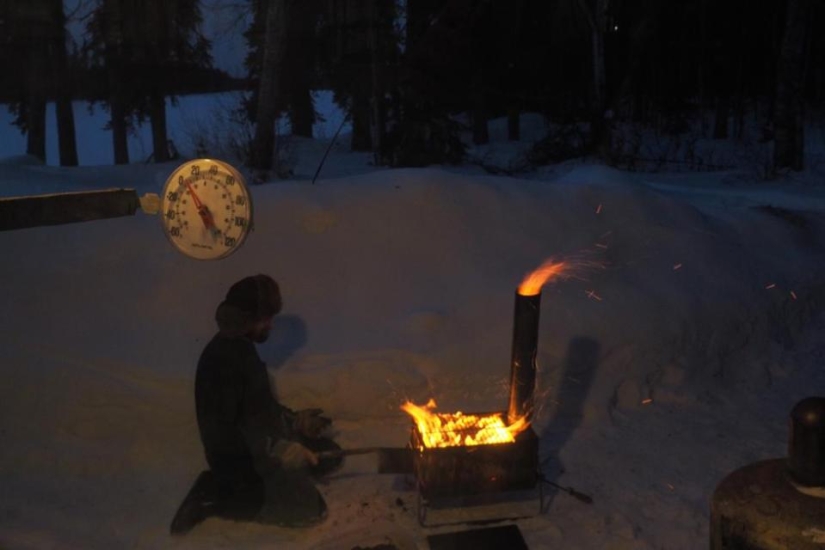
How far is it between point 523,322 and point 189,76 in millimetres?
21377

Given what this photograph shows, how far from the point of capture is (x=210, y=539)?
173 inches

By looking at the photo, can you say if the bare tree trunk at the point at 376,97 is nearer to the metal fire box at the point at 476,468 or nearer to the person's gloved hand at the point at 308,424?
the person's gloved hand at the point at 308,424

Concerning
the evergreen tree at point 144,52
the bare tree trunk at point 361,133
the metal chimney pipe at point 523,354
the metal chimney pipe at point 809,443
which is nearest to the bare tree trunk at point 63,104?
the evergreen tree at point 144,52

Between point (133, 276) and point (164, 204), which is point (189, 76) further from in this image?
point (164, 204)

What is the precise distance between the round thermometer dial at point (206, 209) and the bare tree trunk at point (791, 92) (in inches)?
605

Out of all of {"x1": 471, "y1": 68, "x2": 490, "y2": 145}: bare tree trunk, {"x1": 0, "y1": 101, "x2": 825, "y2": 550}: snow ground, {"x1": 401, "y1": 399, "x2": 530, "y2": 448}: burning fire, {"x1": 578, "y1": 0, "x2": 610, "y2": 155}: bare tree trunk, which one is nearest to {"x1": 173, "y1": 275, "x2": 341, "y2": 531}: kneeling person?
{"x1": 0, "y1": 101, "x2": 825, "y2": 550}: snow ground

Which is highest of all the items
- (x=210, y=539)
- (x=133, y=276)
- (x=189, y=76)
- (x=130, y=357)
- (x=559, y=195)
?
(x=189, y=76)

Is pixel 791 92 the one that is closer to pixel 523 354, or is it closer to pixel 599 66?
pixel 599 66

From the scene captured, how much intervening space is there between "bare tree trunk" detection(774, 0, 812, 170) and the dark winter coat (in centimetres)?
1535

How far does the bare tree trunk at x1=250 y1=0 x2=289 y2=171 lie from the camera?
547 inches

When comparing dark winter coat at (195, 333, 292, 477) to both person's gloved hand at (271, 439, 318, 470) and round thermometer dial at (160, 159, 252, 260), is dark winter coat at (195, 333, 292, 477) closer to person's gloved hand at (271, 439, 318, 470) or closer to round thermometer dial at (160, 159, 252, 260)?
person's gloved hand at (271, 439, 318, 470)

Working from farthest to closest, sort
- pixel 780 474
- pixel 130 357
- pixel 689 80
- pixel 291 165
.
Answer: pixel 689 80, pixel 291 165, pixel 130 357, pixel 780 474

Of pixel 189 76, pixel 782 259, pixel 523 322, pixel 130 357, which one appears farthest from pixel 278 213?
pixel 189 76

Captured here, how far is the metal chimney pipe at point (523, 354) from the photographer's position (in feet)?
14.6
